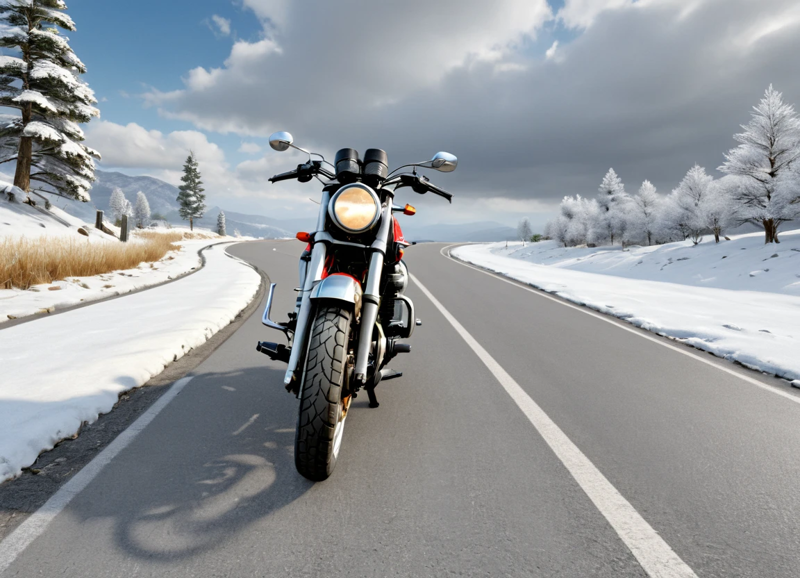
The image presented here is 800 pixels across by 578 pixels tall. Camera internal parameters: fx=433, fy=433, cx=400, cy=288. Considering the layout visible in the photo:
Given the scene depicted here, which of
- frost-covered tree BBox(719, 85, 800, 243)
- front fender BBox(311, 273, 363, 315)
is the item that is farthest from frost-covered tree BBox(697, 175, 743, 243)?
front fender BBox(311, 273, 363, 315)

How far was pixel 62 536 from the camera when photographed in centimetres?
204

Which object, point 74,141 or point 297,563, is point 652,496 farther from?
point 74,141

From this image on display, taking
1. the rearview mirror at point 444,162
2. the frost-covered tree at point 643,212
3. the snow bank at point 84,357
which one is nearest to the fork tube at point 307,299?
the rearview mirror at point 444,162

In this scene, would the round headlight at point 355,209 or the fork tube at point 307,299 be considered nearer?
the fork tube at point 307,299

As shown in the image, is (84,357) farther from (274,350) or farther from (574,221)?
(574,221)

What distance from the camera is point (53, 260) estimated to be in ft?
32.8

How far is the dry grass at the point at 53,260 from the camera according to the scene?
8.70 metres

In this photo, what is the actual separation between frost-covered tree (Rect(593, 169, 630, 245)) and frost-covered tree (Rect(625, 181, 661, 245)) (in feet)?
2.66

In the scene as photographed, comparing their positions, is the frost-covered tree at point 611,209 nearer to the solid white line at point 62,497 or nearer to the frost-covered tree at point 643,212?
the frost-covered tree at point 643,212

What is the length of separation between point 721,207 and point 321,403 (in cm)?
3342

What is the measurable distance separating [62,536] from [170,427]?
125cm

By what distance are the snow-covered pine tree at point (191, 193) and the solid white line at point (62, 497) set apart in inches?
2606

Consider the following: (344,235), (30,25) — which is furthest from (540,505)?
(30,25)

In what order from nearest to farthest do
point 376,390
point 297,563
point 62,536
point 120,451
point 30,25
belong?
point 297,563 < point 62,536 < point 120,451 < point 376,390 < point 30,25
